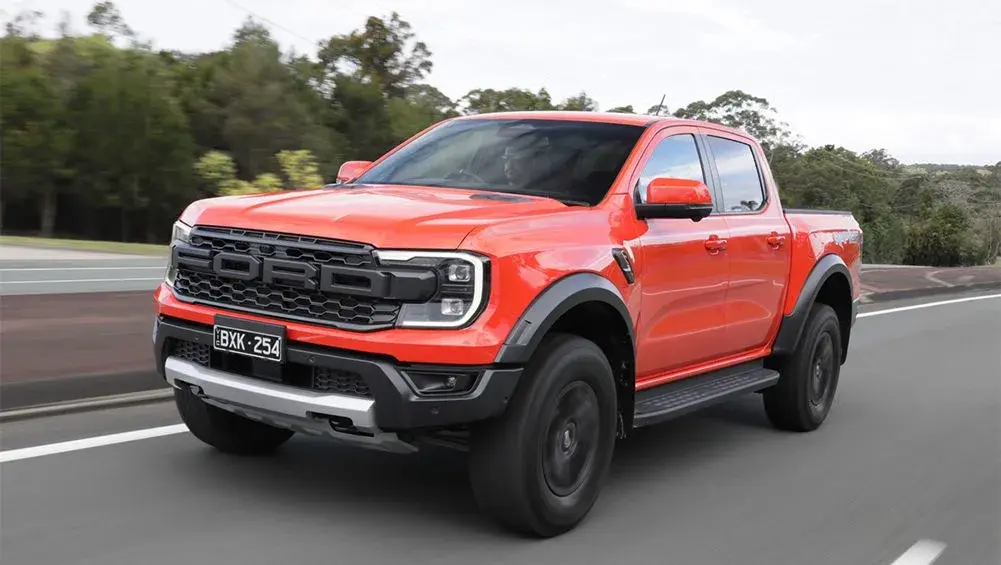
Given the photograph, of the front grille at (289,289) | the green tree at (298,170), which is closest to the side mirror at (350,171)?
the front grille at (289,289)

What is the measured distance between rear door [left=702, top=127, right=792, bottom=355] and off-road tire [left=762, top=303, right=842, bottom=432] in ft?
1.09

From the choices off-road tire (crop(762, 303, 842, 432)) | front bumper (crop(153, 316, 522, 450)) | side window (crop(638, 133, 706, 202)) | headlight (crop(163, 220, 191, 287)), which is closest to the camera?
front bumper (crop(153, 316, 522, 450))

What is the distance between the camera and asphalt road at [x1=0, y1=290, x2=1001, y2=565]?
13.6 ft

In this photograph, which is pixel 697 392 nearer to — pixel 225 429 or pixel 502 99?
pixel 225 429

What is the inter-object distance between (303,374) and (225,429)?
1.21m

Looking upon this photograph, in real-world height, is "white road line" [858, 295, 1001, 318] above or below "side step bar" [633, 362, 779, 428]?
below

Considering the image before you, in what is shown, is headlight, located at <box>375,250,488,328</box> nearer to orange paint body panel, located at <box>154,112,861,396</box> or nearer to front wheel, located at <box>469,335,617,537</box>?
orange paint body panel, located at <box>154,112,861,396</box>

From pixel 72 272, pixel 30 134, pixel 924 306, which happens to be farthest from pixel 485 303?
pixel 30 134

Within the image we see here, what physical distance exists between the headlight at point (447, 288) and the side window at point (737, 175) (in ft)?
7.95

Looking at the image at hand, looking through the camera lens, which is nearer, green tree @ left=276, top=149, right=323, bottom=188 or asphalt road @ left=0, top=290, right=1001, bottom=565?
asphalt road @ left=0, top=290, right=1001, bottom=565

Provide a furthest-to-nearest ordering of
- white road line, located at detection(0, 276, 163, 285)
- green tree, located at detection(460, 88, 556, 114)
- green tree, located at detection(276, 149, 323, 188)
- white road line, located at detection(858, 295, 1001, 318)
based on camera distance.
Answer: green tree, located at detection(460, 88, 556, 114)
green tree, located at detection(276, 149, 323, 188)
white road line, located at detection(0, 276, 163, 285)
white road line, located at detection(858, 295, 1001, 318)

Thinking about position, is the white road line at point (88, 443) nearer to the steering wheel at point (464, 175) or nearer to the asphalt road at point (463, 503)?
the asphalt road at point (463, 503)

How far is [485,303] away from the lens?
4.01 m

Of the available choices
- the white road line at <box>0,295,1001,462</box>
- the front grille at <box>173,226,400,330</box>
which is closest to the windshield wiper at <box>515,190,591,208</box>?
the front grille at <box>173,226,400,330</box>
